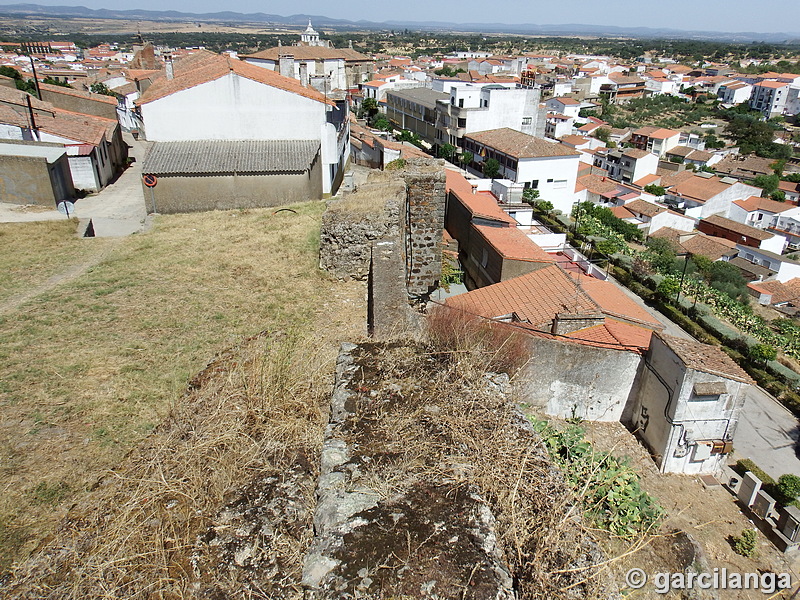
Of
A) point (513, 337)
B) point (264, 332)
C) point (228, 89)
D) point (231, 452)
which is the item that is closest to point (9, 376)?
point (264, 332)

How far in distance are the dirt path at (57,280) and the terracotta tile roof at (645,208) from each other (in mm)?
39650

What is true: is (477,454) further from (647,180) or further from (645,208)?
(647,180)

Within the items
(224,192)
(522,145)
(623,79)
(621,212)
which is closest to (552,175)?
(522,145)

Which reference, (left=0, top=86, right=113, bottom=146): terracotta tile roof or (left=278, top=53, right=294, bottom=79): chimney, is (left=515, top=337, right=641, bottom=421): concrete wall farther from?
(left=278, top=53, right=294, bottom=79): chimney

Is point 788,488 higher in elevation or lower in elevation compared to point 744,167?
higher

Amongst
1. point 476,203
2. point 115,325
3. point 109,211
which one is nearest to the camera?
point 115,325

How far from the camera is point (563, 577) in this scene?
2.68 metres

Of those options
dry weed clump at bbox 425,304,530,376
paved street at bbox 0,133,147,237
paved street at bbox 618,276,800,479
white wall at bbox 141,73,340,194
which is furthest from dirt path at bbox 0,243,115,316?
paved street at bbox 618,276,800,479

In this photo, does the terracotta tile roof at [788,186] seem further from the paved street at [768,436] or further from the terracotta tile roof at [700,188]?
the paved street at [768,436]

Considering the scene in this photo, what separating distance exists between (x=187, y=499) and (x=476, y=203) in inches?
750

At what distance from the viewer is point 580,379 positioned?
34.3ft

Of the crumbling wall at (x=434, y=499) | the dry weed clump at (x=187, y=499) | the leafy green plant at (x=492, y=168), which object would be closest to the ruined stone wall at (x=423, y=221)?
the dry weed clump at (x=187, y=499)

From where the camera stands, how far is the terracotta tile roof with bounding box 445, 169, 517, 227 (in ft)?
64.9

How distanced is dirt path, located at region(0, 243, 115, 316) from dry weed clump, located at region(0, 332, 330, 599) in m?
6.70
